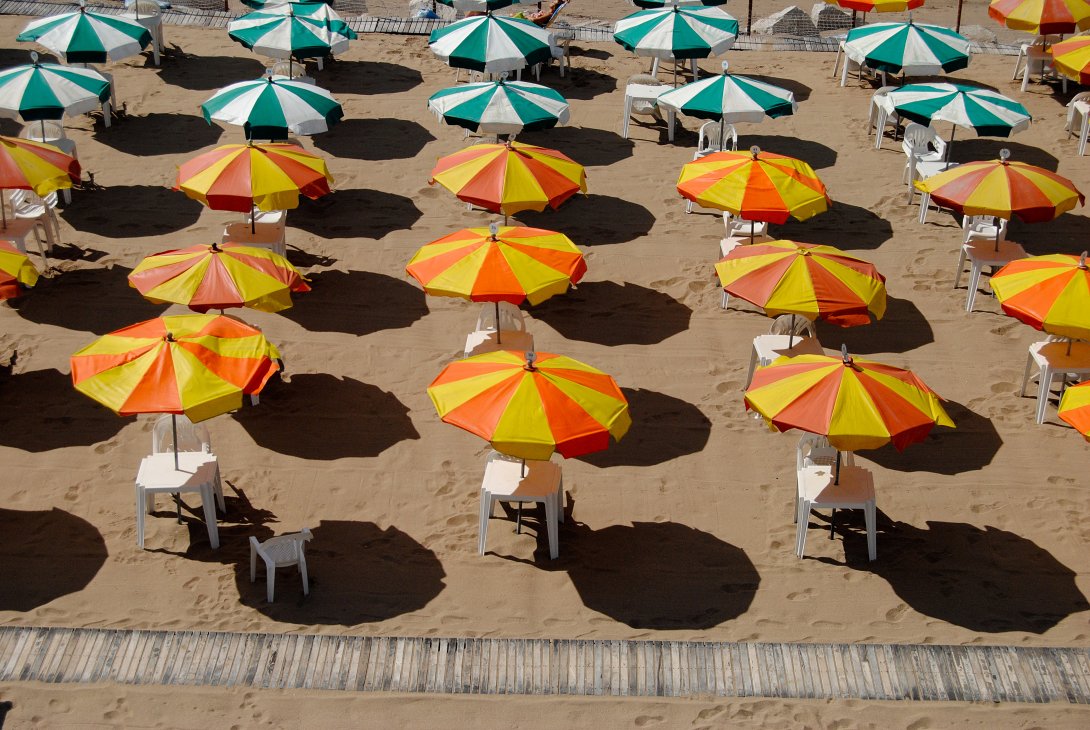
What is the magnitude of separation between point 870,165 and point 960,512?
8.21 meters

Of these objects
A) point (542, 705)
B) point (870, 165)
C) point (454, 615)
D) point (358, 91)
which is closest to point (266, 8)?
point (358, 91)

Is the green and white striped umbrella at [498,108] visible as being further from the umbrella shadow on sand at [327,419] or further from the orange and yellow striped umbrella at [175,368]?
the orange and yellow striped umbrella at [175,368]

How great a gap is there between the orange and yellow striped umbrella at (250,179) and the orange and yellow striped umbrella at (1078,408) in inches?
334

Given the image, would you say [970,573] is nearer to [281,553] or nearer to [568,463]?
[568,463]

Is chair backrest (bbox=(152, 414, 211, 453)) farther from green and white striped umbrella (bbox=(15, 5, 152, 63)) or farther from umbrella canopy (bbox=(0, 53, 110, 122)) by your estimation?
green and white striped umbrella (bbox=(15, 5, 152, 63))

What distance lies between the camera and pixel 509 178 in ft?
48.7

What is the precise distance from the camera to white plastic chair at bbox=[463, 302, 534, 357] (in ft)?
43.1

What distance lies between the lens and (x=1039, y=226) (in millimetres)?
17234

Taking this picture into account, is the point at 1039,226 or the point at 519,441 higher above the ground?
the point at 519,441

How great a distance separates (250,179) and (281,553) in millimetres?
5727

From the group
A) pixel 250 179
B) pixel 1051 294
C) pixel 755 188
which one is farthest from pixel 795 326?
pixel 250 179

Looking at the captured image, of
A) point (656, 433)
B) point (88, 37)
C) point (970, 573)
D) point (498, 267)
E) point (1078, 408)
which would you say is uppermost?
point (88, 37)

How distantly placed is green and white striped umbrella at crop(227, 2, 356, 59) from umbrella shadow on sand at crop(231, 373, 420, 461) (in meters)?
8.08

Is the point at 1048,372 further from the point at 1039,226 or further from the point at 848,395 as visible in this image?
the point at 1039,226
